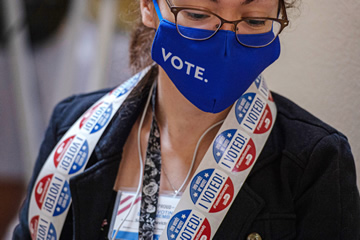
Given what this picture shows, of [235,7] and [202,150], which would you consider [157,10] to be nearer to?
[235,7]

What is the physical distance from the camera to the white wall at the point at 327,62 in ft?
4.56

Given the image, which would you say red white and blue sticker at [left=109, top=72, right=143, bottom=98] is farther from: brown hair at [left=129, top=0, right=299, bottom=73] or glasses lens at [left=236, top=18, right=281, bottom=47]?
glasses lens at [left=236, top=18, right=281, bottom=47]

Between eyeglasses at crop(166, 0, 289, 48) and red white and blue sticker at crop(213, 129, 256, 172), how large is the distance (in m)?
0.29

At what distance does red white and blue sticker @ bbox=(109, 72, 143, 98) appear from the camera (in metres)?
1.57

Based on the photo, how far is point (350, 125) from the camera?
1.44 meters

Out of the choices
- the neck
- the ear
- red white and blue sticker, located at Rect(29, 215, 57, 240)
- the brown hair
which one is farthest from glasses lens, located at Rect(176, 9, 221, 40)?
red white and blue sticker, located at Rect(29, 215, 57, 240)

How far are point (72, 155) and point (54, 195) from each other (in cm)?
14

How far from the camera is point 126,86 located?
5.19 feet

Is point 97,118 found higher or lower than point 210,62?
lower

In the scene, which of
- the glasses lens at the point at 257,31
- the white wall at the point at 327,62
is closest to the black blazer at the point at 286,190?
the white wall at the point at 327,62

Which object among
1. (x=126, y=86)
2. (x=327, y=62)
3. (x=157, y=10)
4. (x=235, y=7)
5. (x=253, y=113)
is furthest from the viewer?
(x=126, y=86)

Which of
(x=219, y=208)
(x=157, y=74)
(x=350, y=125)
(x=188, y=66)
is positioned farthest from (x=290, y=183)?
(x=157, y=74)

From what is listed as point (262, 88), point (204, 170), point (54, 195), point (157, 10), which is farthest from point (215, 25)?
point (54, 195)

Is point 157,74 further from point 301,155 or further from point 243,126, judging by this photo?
point 301,155
